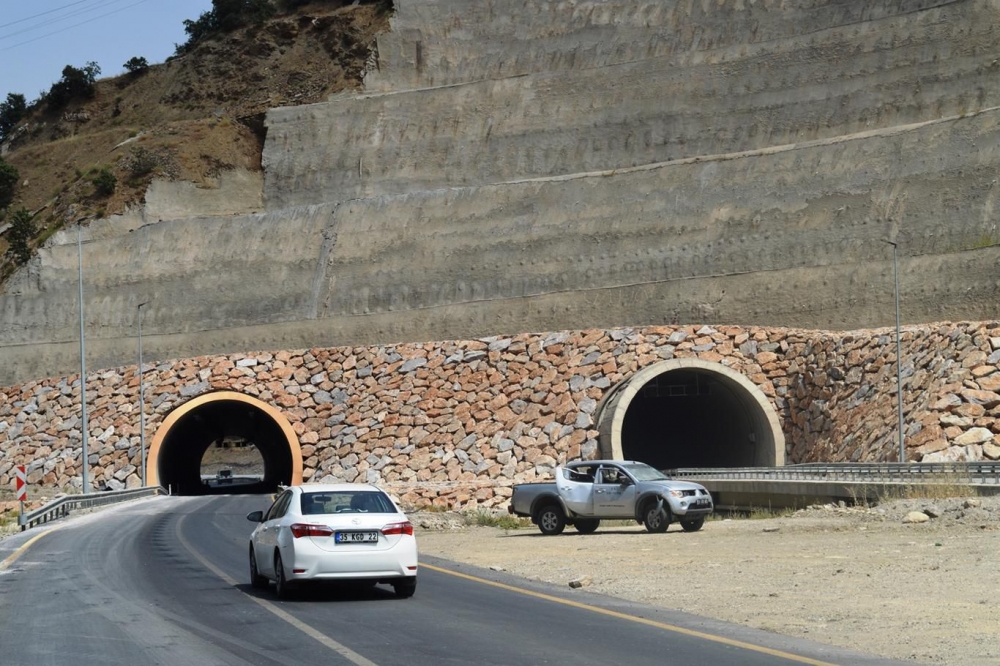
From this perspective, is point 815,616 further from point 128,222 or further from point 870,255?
point 128,222

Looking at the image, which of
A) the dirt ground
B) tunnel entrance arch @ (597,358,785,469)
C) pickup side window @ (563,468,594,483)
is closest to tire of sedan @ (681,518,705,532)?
the dirt ground

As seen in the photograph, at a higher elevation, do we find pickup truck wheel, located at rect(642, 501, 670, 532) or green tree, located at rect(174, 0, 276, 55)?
green tree, located at rect(174, 0, 276, 55)

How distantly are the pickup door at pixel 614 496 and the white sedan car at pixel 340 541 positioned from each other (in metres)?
11.0

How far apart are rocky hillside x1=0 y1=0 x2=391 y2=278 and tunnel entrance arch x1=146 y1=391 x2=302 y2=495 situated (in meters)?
12.5

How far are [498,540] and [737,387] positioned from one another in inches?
800

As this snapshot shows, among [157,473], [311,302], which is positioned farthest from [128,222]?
[157,473]

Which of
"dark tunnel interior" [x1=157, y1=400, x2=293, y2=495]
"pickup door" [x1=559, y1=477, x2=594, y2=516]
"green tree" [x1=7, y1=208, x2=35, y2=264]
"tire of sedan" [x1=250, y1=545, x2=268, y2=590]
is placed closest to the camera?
"tire of sedan" [x1=250, y1=545, x2=268, y2=590]

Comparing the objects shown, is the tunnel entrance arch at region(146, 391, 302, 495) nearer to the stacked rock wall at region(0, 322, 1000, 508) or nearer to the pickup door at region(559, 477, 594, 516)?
the stacked rock wall at region(0, 322, 1000, 508)

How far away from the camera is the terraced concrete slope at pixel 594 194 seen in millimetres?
49469

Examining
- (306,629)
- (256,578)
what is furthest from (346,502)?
(306,629)

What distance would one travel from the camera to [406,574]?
1548 cm

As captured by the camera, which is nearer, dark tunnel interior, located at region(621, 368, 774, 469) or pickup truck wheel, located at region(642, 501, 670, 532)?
pickup truck wheel, located at region(642, 501, 670, 532)

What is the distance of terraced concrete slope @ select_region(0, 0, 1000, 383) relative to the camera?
49.5 metres

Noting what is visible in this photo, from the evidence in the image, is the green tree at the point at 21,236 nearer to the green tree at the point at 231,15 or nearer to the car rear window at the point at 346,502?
the green tree at the point at 231,15
